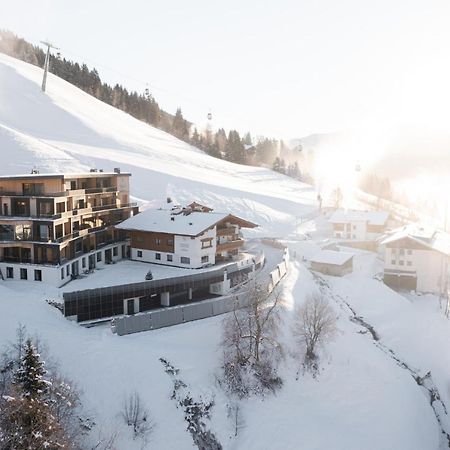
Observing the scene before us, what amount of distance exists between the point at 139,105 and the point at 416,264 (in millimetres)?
110362

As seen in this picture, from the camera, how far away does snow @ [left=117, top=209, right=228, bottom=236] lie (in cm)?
4591

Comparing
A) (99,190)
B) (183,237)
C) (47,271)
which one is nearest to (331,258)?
(183,237)

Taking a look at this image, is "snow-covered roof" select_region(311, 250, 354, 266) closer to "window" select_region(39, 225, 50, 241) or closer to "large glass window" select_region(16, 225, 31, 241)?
"window" select_region(39, 225, 50, 241)

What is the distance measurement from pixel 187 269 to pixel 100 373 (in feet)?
54.8

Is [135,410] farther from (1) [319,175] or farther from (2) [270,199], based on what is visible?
(1) [319,175]

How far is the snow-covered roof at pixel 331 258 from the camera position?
200 feet

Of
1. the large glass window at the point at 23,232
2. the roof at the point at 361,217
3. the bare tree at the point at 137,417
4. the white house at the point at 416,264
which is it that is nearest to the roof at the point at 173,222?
the large glass window at the point at 23,232

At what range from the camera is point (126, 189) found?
53.5 metres

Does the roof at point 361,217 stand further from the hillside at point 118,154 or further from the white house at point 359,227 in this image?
the hillside at point 118,154

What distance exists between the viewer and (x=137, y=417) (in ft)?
91.4

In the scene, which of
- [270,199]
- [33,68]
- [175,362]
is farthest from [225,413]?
[33,68]

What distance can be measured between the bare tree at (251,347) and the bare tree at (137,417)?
619cm

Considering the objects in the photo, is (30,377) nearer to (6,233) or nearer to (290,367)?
(290,367)

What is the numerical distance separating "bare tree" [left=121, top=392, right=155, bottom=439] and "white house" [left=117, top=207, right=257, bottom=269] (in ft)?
60.0
